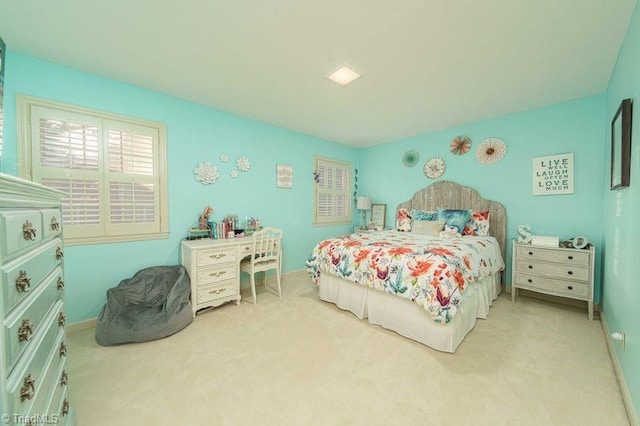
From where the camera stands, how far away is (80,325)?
2297mm

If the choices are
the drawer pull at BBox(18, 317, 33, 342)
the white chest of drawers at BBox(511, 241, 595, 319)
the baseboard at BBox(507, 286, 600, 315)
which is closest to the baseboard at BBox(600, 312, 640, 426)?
the white chest of drawers at BBox(511, 241, 595, 319)

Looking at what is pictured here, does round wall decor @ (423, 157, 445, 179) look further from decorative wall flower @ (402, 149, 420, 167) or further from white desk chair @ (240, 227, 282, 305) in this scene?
white desk chair @ (240, 227, 282, 305)

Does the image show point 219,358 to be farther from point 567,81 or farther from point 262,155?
point 567,81

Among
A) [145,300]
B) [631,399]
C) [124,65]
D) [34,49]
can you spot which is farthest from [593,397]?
[34,49]

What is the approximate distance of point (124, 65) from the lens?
220 cm

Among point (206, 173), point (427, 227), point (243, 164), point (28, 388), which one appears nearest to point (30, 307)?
point (28, 388)

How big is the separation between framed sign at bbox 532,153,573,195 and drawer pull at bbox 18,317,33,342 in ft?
14.5

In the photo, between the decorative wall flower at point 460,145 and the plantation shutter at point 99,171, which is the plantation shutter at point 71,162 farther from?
the decorative wall flower at point 460,145

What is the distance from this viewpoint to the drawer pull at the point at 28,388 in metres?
0.70

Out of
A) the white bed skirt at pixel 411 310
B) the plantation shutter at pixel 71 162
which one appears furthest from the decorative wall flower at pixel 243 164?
the white bed skirt at pixel 411 310

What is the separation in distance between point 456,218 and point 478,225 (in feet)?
0.91

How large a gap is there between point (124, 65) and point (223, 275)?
2209 mm

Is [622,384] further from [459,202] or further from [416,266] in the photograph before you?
[459,202]

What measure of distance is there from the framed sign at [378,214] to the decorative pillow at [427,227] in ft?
3.25
